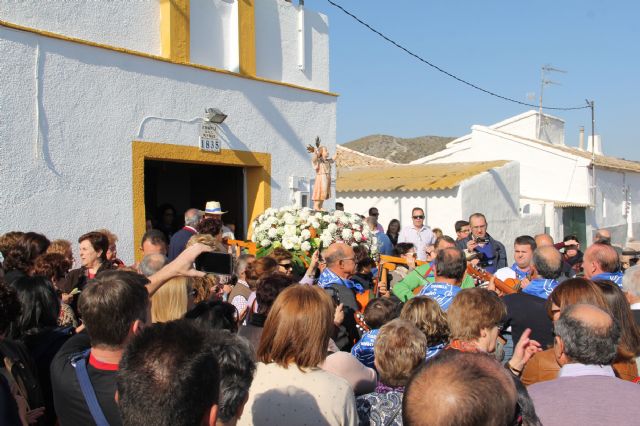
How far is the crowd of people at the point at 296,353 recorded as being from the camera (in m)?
1.80

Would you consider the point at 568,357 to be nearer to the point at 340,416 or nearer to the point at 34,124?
the point at 340,416

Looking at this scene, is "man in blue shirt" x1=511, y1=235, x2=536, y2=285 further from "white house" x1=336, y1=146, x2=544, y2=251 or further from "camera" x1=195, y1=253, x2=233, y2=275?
"white house" x1=336, y1=146, x2=544, y2=251

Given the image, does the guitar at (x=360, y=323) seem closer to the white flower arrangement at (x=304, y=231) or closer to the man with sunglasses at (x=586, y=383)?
the man with sunglasses at (x=586, y=383)

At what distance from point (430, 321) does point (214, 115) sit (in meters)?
5.80

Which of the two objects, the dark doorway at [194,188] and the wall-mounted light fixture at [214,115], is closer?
the wall-mounted light fixture at [214,115]

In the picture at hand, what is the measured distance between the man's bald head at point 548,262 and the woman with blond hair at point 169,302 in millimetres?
2770

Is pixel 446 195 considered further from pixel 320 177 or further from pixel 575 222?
pixel 320 177

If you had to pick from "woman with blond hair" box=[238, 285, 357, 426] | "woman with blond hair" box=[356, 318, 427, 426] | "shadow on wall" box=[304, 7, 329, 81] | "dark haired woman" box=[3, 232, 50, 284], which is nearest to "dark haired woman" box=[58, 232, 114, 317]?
"dark haired woman" box=[3, 232, 50, 284]

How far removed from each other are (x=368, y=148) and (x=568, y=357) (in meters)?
57.7

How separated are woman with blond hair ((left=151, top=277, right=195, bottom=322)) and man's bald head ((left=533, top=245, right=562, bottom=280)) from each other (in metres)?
2.77

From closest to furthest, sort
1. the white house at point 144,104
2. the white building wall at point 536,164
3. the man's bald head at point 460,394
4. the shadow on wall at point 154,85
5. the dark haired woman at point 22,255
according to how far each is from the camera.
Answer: the man's bald head at point 460,394
the dark haired woman at point 22,255
the white house at point 144,104
the shadow on wall at point 154,85
the white building wall at point 536,164

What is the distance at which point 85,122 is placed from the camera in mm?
7547

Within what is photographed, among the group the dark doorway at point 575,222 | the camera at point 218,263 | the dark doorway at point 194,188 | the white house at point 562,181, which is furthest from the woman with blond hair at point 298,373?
the dark doorway at point 575,222

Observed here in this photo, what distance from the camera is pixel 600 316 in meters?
2.93
